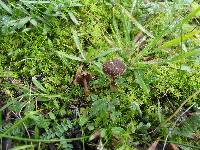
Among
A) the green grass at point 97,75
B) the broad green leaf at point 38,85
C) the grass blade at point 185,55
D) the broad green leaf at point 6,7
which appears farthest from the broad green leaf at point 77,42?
the grass blade at point 185,55

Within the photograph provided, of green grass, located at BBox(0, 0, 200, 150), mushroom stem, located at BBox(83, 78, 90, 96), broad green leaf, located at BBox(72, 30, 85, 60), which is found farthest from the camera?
broad green leaf, located at BBox(72, 30, 85, 60)

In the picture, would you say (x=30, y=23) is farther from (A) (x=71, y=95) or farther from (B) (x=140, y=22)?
(B) (x=140, y=22)

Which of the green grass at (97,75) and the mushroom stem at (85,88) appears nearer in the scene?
the green grass at (97,75)

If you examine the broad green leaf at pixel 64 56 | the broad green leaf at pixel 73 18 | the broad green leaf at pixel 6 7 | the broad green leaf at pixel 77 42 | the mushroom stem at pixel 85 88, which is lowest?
the mushroom stem at pixel 85 88

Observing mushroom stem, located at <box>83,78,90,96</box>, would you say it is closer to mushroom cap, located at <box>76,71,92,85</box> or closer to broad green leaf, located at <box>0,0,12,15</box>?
mushroom cap, located at <box>76,71,92,85</box>

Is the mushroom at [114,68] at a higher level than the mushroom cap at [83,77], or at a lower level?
higher

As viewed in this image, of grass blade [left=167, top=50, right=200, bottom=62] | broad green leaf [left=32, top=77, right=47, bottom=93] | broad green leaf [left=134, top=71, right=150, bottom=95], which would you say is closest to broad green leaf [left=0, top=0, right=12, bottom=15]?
broad green leaf [left=32, top=77, right=47, bottom=93]

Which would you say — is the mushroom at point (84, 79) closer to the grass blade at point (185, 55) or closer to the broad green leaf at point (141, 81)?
the broad green leaf at point (141, 81)

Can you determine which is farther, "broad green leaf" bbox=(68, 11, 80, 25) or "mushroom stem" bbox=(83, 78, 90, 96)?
"broad green leaf" bbox=(68, 11, 80, 25)
